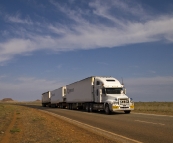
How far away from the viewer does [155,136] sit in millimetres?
11047

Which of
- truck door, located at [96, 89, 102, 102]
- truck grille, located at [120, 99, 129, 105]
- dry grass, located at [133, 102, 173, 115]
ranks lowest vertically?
dry grass, located at [133, 102, 173, 115]

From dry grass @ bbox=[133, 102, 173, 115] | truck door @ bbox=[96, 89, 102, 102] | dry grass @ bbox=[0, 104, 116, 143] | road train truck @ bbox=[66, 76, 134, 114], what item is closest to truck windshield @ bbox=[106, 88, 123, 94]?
road train truck @ bbox=[66, 76, 134, 114]

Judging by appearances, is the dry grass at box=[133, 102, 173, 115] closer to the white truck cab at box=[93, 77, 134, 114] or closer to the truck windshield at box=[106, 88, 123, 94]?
the white truck cab at box=[93, 77, 134, 114]

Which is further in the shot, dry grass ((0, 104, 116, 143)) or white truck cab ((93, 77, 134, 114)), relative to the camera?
white truck cab ((93, 77, 134, 114))

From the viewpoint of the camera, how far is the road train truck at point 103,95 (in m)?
26.1

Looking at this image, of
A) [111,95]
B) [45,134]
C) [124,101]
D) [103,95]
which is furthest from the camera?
[103,95]

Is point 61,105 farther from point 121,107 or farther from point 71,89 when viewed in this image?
point 121,107

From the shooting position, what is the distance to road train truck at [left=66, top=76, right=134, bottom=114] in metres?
26.1

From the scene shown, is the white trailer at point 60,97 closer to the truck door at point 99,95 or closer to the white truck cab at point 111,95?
the white truck cab at point 111,95

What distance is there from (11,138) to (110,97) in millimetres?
17086

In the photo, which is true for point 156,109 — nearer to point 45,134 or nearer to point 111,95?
point 111,95

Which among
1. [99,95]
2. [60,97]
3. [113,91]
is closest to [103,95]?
[99,95]

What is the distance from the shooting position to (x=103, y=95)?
28.7 meters

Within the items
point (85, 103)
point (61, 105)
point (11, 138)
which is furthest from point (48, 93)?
point (11, 138)
